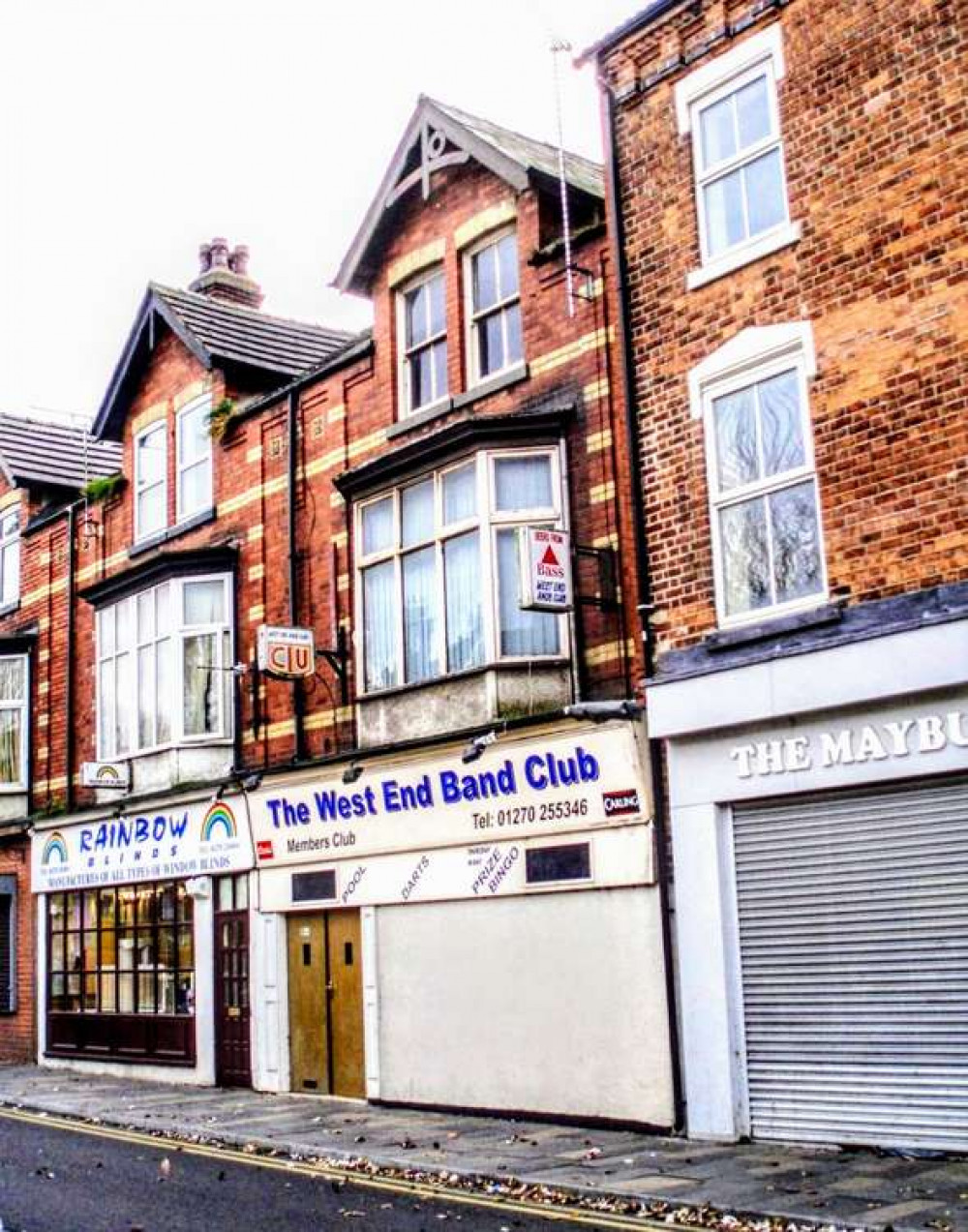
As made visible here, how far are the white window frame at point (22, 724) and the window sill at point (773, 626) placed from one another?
48.0 ft

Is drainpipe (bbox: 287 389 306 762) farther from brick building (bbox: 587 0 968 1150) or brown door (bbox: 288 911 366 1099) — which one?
brick building (bbox: 587 0 968 1150)

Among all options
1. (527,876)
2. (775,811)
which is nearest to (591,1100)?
(527,876)

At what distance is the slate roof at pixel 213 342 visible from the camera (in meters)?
20.4

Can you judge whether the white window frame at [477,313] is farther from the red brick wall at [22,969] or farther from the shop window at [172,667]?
the red brick wall at [22,969]

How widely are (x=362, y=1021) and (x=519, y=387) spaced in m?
7.17

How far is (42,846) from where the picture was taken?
2269 centimetres

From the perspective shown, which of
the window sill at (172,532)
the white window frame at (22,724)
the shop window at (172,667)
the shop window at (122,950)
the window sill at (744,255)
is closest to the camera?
the window sill at (744,255)

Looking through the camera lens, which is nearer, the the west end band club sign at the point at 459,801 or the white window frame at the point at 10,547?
the the west end band club sign at the point at 459,801

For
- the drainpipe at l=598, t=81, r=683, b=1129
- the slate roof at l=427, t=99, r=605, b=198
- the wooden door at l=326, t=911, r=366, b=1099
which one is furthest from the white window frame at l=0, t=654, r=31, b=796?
the drainpipe at l=598, t=81, r=683, b=1129

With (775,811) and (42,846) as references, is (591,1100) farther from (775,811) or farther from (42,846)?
(42,846)

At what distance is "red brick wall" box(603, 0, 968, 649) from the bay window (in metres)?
2.45

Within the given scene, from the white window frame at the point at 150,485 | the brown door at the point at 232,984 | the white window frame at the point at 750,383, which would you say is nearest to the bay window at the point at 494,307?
the white window frame at the point at 750,383

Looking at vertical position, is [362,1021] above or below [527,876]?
below

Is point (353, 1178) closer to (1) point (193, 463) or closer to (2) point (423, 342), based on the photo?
(2) point (423, 342)
